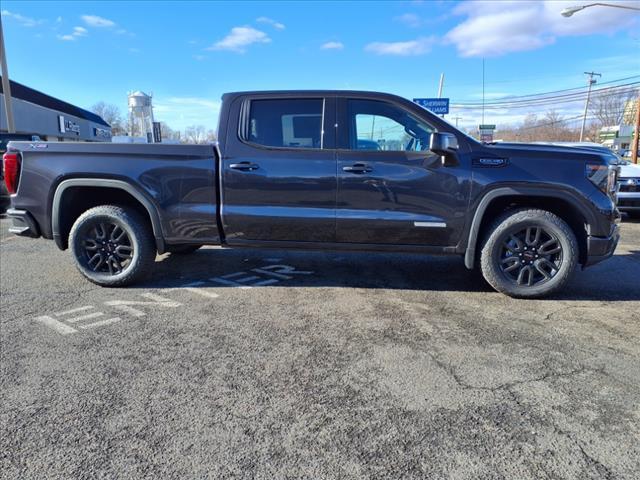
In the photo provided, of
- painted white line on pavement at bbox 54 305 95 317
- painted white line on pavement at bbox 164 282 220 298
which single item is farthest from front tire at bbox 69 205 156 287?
painted white line on pavement at bbox 54 305 95 317

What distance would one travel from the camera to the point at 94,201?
502 centimetres

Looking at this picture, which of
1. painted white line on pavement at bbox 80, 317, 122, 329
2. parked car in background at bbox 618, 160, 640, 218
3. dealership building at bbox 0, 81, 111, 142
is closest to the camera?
painted white line on pavement at bbox 80, 317, 122, 329

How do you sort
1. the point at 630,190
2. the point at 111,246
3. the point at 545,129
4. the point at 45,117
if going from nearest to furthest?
the point at 111,246, the point at 630,190, the point at 45,117, the point at 545,129

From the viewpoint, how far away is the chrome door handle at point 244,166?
14.5 feet

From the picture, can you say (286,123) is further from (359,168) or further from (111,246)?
(111,246)

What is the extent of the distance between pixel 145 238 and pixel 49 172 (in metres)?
1.18

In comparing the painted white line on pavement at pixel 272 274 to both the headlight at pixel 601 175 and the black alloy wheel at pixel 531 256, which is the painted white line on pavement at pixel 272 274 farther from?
the headlight at pixel 601 175

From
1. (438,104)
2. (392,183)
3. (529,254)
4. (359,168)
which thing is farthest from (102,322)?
(438,104)

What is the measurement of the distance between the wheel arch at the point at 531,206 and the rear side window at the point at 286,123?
67.9 inches

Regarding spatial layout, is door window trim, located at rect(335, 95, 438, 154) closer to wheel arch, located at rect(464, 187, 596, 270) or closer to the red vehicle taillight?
wheel arch, located at rect(464, 187, 596, 270)

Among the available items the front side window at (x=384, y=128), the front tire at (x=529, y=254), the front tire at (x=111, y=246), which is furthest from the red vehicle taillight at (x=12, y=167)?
the front tire at (x=529, y=254)

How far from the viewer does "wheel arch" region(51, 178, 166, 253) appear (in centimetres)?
457

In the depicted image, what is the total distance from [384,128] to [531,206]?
64.7 inches

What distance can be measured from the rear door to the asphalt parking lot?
739 millimetres
